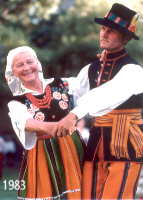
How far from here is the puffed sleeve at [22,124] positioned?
1.79 m

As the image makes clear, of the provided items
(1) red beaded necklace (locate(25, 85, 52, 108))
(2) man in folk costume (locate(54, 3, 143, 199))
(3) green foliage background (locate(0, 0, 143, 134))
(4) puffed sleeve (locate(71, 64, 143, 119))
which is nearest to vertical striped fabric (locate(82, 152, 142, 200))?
(2) man in folk costume (locate(54, 3, 143, 199))

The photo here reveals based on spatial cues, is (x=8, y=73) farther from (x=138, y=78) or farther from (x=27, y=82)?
(x=138, y=78)

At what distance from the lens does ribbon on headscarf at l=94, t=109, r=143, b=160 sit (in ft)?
5.83

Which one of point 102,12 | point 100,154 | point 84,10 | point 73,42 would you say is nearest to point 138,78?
point 100,154

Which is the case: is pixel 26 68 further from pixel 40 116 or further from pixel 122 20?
pixel 122 20

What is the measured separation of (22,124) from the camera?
5.82 ft

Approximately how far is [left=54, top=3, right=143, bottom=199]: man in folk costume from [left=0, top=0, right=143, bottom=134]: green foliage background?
1.11 meters

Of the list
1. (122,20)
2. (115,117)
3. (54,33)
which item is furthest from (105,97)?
(54,33)

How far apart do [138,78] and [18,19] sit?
2.01 meters

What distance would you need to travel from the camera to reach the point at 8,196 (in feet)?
8.35

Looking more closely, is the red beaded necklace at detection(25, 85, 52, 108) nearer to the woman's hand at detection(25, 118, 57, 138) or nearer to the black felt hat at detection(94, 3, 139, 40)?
the woman's hand at detection(25, 118, 57, 138)

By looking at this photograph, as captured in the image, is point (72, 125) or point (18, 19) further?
point (18, 19)

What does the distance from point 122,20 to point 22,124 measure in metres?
0.81

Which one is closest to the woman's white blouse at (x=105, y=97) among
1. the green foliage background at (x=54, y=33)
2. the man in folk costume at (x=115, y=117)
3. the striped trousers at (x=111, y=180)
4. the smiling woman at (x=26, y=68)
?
the man in folk costume at (x=115, y=117)
